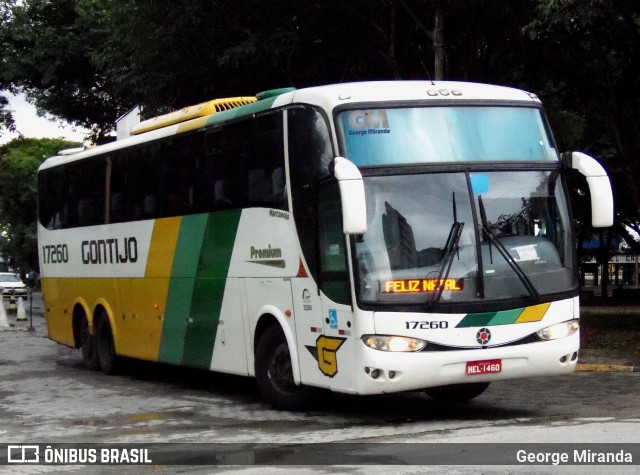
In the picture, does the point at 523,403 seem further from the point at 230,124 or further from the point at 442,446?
the point at 230,124

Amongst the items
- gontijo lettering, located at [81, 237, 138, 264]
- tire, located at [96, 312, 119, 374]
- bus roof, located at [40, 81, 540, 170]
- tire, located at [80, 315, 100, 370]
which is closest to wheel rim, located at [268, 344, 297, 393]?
bus roof, located at [40, 81, 540, 170]

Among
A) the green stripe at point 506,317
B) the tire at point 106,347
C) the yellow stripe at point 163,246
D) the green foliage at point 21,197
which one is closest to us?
the green stripe at point 506,317

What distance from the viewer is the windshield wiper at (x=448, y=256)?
1100 centimetres

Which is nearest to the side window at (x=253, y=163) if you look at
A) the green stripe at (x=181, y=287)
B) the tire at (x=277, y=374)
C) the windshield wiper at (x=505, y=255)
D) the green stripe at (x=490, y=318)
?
the green stripe at (x=181, y=287)

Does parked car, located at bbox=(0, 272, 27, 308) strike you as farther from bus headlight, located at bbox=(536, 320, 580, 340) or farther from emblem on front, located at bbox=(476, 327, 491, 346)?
emblem on front, located at bbox=(476, 327, 491, 346)

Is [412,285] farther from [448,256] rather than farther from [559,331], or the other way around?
[559,331]

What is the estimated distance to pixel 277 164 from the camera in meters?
12.6

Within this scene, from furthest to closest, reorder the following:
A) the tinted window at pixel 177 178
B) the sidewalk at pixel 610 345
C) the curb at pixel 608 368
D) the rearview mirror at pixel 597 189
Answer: the sidewalk at pixel 610 345 < the curb at pixel 608 368 < the tinted window at pixel 177 178 < the rearview mirror at pixel 597 189

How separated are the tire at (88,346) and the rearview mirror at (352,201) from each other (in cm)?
915

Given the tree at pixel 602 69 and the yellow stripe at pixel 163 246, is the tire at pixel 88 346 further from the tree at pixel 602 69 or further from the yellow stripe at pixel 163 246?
the tree at pixel 602 69

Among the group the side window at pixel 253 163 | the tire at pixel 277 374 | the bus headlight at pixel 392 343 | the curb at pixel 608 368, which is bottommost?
the curb at pixel 608 368

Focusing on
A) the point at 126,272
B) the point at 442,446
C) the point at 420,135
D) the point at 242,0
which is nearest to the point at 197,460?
the point at 442,446

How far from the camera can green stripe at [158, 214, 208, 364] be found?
14.8m

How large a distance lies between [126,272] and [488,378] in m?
7.44
